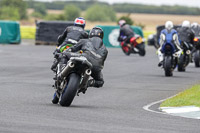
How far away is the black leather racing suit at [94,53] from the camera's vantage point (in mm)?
12266

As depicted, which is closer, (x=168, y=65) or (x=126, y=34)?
(x=168, y=65)

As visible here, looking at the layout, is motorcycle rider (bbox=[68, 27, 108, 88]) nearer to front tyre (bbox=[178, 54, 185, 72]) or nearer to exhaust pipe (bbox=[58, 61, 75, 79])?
exhaust pipe (bbox=[58, 61, 75, 79])

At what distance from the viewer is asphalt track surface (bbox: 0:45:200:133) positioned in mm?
9383

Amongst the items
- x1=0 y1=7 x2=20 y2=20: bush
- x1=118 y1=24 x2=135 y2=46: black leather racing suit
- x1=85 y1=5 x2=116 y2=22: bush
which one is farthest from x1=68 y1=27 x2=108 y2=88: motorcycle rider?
x1=85 y1=5 x2=116 y2=22: bush

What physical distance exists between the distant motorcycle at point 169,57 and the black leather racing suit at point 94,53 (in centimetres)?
928

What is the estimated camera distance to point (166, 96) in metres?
15.6

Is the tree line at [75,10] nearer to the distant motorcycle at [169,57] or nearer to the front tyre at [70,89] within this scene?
the distant motorcycle at [169,57]

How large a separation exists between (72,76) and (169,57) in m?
10.5

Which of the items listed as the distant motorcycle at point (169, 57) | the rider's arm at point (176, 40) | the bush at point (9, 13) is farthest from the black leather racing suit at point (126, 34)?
the bush at point (9, 13)

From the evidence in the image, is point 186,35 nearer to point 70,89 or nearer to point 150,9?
point 70,89

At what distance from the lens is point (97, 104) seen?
1323cm

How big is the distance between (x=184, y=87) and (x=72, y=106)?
6360 millimetres

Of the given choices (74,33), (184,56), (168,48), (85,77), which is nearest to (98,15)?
(184,56)

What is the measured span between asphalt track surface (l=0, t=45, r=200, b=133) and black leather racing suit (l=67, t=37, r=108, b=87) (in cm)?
53
